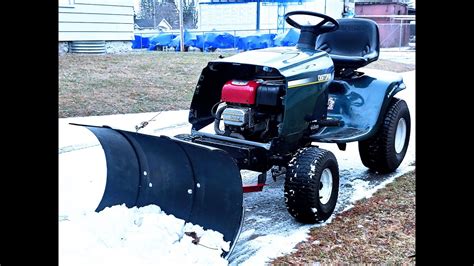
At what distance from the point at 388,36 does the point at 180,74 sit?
18.7 metres

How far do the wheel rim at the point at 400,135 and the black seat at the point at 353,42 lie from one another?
29.9 inches

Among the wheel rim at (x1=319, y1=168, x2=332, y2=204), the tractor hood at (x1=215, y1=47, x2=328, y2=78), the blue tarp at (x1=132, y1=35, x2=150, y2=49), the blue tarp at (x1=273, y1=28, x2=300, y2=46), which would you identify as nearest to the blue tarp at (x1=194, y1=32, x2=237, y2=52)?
the blue tarp at (x1=273, y1=28, x2=300, y2=46)

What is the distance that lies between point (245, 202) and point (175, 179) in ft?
3.45

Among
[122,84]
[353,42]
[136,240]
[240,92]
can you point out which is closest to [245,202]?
[240,92]

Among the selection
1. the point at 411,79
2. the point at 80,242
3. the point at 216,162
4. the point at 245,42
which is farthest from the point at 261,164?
the point at 245,42

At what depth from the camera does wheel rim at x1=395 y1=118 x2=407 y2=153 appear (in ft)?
18.7

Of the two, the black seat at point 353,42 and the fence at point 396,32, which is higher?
the fence at point 396,32

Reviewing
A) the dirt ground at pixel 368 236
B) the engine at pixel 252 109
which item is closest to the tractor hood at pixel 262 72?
the engine at pixel 252 109

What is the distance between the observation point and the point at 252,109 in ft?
14.1

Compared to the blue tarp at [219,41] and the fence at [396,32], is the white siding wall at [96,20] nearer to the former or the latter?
the blue tarp at [219,41]

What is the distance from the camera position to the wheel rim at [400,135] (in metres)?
5.69

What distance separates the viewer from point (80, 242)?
3.58 metres
